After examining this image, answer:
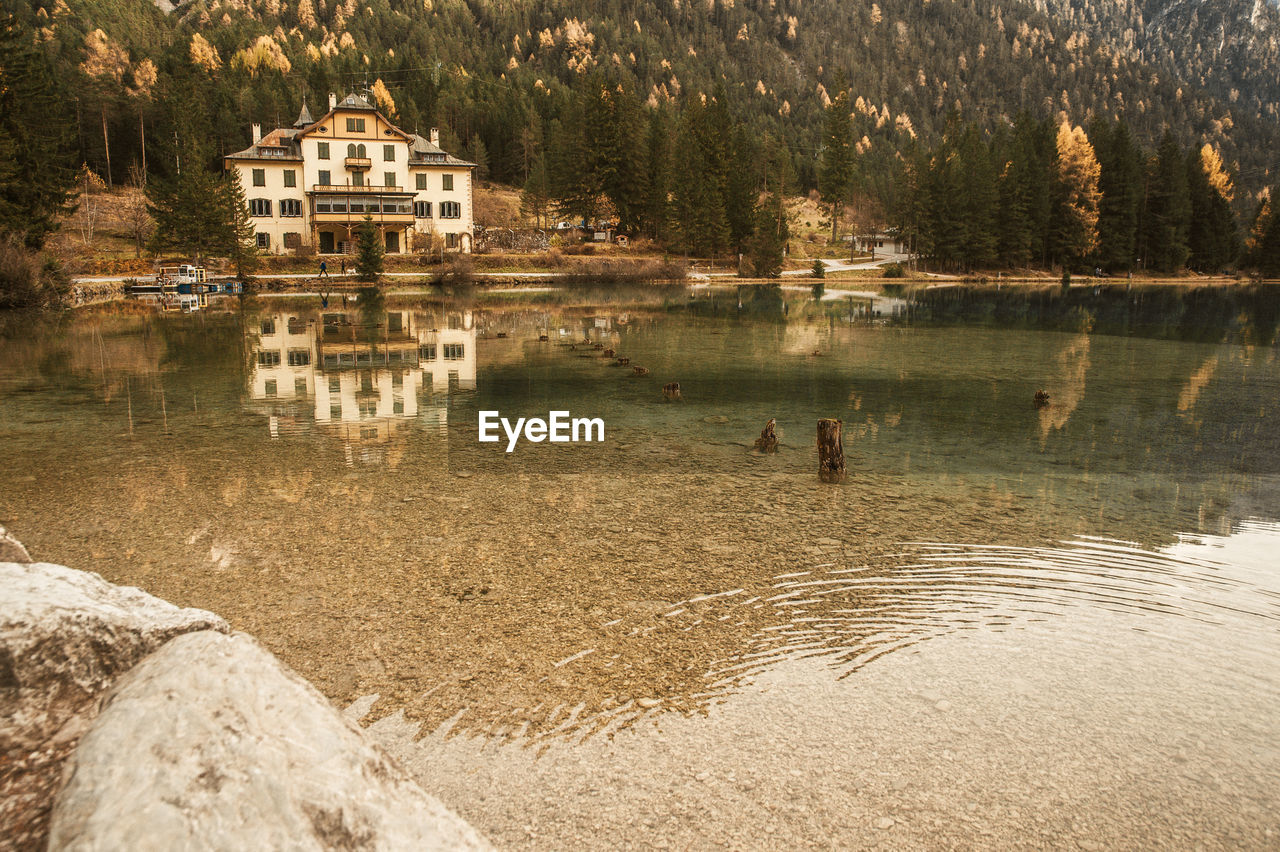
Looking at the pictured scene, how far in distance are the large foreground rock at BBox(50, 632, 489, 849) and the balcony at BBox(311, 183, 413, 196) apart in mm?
68677

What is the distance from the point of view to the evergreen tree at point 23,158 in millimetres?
34281

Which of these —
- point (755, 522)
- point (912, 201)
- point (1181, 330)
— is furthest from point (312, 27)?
point (755, 522)

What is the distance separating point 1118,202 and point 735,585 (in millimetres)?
90498

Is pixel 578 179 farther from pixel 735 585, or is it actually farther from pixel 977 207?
pixel 735 585

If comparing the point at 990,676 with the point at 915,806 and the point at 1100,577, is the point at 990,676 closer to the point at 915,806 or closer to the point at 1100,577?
the point at 915,806

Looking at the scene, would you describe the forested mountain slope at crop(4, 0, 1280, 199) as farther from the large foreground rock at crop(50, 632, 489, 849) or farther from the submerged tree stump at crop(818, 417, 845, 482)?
the large foreground rock at crop(50, 632, 489, 849)

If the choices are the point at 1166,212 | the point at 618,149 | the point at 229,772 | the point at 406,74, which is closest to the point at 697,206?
the point at 618,149

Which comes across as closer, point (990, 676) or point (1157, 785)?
point (1157, 785)

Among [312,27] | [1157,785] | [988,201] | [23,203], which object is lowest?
[1157,785]

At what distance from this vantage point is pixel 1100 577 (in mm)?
7211

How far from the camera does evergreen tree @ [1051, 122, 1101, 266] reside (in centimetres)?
7919

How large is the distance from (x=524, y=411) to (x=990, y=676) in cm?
1022

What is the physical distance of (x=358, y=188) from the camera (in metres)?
65.4

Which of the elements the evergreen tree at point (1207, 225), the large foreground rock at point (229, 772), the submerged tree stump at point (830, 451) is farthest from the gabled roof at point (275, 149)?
the evergreen tree at point (1207, 225)
